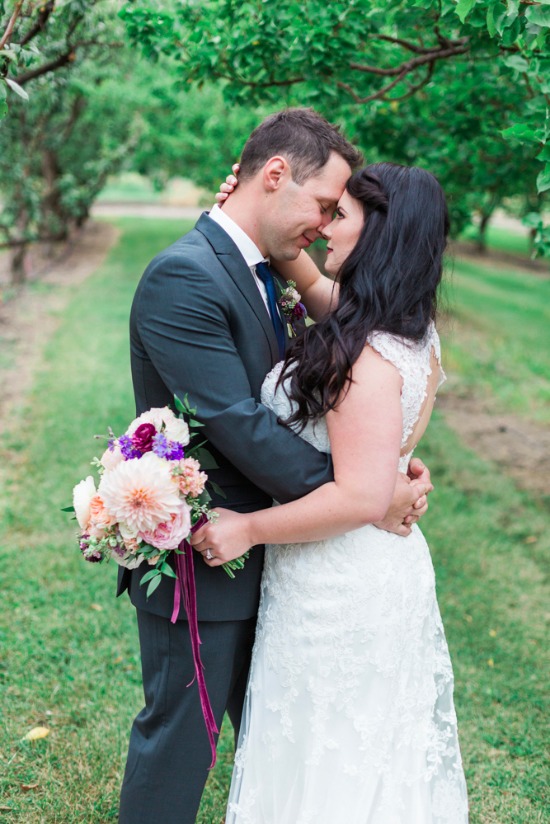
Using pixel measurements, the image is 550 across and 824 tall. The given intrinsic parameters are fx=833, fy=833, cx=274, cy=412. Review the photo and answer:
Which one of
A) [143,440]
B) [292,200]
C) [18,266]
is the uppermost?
[292,200]

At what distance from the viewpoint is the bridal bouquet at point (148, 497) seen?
2131 mm

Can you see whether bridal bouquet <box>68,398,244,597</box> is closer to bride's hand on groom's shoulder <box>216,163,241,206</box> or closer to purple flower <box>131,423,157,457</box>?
purple flower <box>131,423,157,457</box>

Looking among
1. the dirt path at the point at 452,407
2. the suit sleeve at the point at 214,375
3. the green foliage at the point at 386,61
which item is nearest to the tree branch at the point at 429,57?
the green foliage at the point at 386,61

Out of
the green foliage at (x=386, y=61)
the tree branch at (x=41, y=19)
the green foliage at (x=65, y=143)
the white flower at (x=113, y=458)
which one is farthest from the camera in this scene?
the green foliage at (x=65, y=143)

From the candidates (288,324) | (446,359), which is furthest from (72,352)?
(288,324)

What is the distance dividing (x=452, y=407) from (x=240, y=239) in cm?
786

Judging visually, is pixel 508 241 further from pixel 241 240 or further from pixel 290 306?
pixel 241 240

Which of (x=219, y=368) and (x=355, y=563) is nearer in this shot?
(x=219, y=368)

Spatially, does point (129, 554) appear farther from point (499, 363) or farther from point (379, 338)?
point (499, 363)

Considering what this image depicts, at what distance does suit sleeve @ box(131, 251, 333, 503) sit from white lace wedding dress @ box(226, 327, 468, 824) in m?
0.15

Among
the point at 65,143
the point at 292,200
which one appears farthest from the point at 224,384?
the point at 65,143

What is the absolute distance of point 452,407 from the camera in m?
10.1

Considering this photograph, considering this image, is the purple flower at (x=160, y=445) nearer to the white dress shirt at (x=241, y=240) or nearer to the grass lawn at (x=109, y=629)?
the white dress shirt at (x=241, y=240)

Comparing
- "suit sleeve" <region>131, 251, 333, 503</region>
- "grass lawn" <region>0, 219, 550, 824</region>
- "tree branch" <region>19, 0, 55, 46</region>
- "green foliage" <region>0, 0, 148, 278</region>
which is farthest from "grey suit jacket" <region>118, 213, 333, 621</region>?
"green foliage" <region>0, 0, 148, 278</region>
